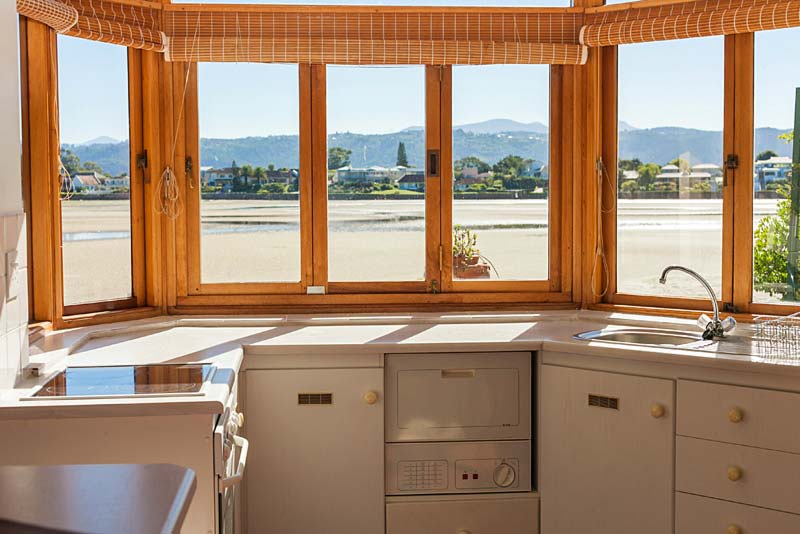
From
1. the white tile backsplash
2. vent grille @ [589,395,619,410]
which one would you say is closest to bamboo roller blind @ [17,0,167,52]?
the white tile backsplash

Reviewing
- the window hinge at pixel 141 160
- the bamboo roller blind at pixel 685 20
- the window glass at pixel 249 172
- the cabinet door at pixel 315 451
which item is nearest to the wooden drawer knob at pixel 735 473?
the cabinet door at pixel 315 451

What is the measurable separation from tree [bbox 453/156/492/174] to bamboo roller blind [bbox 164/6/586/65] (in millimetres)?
408

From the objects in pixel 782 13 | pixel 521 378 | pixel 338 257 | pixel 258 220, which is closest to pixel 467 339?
pixel 521 378

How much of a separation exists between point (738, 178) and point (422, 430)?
1563 millimetres

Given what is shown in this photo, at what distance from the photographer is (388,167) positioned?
13.3ft

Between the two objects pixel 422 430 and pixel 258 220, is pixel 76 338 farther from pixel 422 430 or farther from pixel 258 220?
pixel 422 430

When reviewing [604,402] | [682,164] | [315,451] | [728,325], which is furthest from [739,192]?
[315,451]

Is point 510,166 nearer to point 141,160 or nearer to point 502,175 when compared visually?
point 502,175

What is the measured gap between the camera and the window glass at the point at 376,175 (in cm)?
402

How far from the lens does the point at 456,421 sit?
133 inches

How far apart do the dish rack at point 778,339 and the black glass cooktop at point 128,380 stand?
5.77 ft

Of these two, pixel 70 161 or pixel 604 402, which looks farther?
pixel 70 161

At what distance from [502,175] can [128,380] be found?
1.96m

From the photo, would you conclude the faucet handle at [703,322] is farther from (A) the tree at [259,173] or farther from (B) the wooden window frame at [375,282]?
(A) the tree at [259,173]
